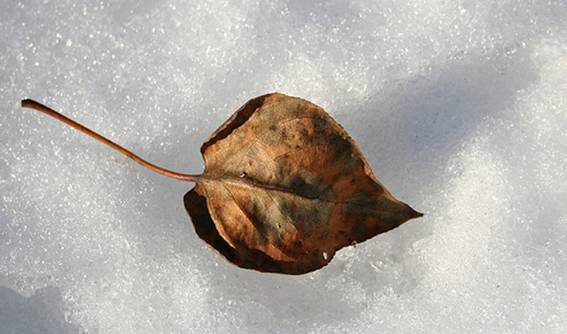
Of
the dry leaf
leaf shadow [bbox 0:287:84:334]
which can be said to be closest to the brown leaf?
the dry leaf

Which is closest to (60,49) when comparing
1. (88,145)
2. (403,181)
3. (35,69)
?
(35,69)

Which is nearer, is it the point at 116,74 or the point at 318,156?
the point at 318,156

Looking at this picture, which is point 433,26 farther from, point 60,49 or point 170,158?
point 60,49

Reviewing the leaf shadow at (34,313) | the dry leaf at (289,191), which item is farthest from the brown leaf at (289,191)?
the leaf shadow at (34,313)

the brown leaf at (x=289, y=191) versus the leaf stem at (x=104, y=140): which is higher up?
the brown leaf at (x=289, y=191)

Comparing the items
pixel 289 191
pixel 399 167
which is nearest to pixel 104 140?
pixel 289 191

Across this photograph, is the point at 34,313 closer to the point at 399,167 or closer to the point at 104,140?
the point at 104,140

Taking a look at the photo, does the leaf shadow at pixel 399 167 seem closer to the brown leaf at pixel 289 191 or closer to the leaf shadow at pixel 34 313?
the brown leaf at pixel 289 191

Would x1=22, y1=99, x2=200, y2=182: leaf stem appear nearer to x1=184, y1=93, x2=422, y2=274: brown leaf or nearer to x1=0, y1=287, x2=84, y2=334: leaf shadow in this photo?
x1=184, y1=93, x2=422, y2=274: brown leaf
